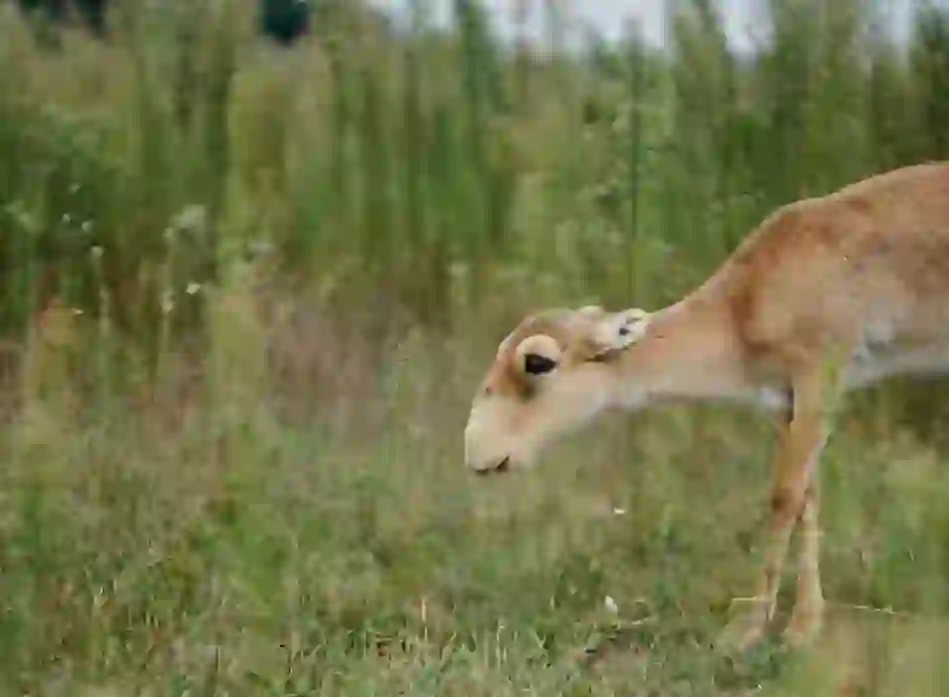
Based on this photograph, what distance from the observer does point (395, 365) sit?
6238mm

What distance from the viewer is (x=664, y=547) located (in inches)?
201

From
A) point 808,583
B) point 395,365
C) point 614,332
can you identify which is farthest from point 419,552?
point 395,365

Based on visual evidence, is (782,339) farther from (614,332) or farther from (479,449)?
(479,449)

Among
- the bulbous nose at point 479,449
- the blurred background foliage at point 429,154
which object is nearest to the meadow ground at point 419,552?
the bulbous nose at point 479,449

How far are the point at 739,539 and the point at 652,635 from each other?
968mm

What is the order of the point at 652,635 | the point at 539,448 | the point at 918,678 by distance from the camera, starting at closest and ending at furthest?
the point at 918,678
the point at 652,635
the point at 539,448

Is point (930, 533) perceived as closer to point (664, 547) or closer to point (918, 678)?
point (664, 547)

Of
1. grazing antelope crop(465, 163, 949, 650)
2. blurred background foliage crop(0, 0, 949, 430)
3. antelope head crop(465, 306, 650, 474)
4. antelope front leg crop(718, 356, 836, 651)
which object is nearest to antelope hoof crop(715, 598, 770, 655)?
antelope front leg crop(718, 356, 836, 651)

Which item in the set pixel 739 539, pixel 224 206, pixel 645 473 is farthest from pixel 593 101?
pixel 739 539

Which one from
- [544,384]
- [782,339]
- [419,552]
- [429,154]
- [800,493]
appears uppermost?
[429,154]

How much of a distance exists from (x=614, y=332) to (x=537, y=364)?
0.26m

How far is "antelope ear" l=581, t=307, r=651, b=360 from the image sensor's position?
512 centimetres

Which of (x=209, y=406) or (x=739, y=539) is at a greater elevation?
(x=209, y=406)

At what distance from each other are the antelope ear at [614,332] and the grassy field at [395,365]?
544 mm
